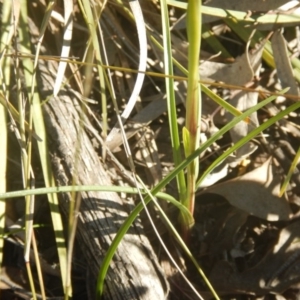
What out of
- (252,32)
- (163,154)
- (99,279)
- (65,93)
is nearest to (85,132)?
(65,93)


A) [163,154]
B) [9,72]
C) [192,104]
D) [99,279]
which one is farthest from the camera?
[163,154]

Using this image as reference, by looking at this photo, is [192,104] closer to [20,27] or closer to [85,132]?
[85,132]

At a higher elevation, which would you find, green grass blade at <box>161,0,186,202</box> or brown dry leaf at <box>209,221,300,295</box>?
green grass blade at <box>161,0,186,202</box>

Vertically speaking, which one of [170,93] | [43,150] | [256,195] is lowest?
[256,195]

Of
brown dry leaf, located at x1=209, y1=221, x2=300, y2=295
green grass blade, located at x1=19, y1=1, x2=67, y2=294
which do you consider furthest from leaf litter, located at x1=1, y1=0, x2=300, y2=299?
green grass blade, located at x1=19, y1=1, x2=67, y2=294

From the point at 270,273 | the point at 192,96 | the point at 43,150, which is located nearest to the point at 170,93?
the point at 192,96

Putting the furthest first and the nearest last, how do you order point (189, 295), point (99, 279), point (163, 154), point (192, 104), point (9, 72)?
point (163, 154) < point (9, 72) < point (189, 295) < point (99, 279) < point (192, 104)

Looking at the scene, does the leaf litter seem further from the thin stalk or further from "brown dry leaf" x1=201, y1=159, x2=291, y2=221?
the thin stalk

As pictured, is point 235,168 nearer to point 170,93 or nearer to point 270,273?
point 270,273
